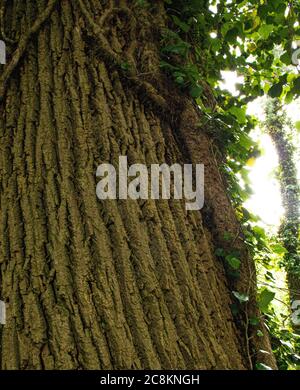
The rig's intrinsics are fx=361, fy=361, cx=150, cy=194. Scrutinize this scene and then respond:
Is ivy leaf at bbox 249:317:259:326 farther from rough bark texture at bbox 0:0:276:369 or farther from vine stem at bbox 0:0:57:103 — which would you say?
vine stem at bbox 0:0:57:103

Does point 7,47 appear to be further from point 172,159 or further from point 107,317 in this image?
point 107,317

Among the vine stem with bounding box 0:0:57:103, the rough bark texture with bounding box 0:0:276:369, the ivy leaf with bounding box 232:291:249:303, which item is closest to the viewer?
the rough bark texture with bounding box 0:0:276:369

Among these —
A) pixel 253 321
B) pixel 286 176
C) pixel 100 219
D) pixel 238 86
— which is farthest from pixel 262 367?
pixel 286 176

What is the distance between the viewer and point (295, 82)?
216cm

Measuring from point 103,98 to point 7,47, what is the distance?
57cm

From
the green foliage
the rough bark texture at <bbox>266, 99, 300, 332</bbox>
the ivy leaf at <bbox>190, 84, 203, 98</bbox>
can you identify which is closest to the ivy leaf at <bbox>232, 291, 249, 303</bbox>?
the green foliage

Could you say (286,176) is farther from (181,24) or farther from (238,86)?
(181,24)

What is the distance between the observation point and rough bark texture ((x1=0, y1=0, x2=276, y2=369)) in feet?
4.01

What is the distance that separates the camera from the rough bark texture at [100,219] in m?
1.22

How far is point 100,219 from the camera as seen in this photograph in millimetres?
1394

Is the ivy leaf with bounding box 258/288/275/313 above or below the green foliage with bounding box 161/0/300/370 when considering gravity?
below

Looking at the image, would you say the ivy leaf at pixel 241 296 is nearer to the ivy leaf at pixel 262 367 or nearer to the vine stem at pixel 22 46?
the ivy leaf at pixel 262 367

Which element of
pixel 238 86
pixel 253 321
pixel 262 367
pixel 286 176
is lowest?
pixel 262 367

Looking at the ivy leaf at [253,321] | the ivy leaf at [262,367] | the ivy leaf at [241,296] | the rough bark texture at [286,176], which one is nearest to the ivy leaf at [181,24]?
the ivy leaf at [241,296]
